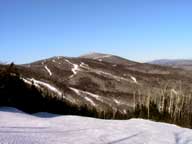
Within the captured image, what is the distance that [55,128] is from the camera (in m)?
6.13

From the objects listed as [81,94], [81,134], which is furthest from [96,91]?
[81,134]

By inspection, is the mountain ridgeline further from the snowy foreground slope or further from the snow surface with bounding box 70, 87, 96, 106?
the snowy foreground slope

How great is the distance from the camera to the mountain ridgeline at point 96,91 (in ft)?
36.1

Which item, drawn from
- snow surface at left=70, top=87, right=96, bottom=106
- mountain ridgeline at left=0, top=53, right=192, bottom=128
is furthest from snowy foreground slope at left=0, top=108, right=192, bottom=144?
snow surface at left=70, top=87, right=96, bottom=106

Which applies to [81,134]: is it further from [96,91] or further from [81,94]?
[96,91]

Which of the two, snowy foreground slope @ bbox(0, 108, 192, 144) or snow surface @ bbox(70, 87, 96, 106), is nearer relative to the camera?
snowy foreground slope @ bbox(0, 108, 192, 144)

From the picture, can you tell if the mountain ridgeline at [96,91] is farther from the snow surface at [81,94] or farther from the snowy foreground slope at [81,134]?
the snowy foreground slope at [81,134]

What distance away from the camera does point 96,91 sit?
3531 cm

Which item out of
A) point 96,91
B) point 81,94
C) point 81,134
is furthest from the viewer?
point 96,91

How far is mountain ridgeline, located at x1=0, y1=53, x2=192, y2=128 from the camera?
1101 cm

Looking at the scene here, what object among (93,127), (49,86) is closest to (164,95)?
(93,127)

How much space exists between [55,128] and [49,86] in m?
23.7

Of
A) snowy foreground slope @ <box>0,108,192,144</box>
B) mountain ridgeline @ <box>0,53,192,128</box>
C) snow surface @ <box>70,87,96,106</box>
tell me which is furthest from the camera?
snow surface @ <box>70,87,96,106</box>

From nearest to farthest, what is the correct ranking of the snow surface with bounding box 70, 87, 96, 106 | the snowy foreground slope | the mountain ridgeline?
the snowy foreground slope, the mountain ridgeline, the snow surface with bounding box 70, 87, 96, 106
